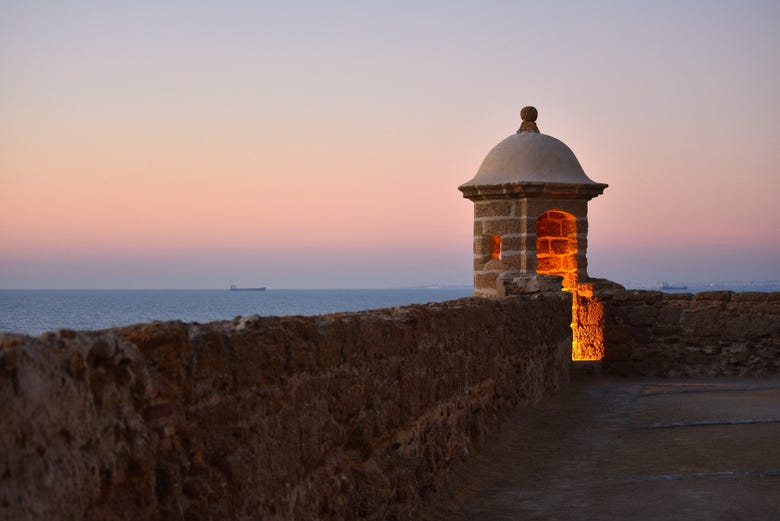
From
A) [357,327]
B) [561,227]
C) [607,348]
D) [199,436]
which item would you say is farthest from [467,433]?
[561,227]

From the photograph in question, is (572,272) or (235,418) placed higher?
(572,272)

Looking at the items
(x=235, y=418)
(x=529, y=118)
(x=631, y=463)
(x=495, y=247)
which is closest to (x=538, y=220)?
(x=495, y=247)

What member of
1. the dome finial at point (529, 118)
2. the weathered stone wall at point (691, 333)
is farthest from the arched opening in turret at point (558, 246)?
the dome finial at point (529, 118)

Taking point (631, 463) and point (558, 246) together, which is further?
point (558, 246)

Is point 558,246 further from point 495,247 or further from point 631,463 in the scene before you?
point 631,463

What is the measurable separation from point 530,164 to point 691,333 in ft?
11.7

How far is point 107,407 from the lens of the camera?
2.82 meters

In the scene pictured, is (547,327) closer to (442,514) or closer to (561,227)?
(561,227)

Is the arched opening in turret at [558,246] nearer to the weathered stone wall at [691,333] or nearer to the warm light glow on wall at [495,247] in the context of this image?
the warm light glow on wall at [495,247]

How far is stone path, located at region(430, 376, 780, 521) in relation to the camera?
19.6ft

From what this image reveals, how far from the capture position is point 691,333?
13.8 m

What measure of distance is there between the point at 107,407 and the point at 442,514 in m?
3.64

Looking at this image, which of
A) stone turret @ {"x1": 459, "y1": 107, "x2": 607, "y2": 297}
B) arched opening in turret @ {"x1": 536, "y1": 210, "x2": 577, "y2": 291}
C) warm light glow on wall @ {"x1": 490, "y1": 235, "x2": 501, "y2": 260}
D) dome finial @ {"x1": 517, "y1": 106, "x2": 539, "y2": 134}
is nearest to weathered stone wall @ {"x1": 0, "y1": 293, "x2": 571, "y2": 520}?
stone turret @ {"x1": 459, "y1": 107, "x2": 607, "y2": 297}

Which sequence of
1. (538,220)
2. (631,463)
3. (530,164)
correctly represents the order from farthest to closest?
1. (538,220)
2. (530,164)
3. (631,463)
